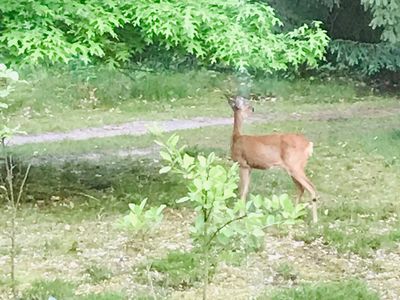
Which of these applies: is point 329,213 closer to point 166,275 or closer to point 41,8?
point 166,275

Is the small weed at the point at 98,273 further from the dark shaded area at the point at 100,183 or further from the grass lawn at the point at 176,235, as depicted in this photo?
the dark shaded area at the point at 100,183

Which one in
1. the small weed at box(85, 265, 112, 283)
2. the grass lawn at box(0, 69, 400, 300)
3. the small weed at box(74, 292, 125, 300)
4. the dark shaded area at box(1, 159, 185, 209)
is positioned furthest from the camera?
the dark shaded area at box(1, 159, 185, 209)

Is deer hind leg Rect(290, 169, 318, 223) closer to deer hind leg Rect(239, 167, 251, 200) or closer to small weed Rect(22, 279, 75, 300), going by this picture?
deer hind leg Rect(239, 167, 251, 200)

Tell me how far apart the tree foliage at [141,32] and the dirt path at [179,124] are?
13.9ft

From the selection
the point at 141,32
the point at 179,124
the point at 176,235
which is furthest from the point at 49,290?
the point at 179,124

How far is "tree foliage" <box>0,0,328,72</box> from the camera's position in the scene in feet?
22.2

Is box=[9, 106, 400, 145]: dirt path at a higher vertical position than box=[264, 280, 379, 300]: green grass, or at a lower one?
lower

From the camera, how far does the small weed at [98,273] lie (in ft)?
19.5

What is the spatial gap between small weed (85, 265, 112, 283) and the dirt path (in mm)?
5648

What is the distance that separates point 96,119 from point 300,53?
252 inches

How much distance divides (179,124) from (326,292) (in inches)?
311

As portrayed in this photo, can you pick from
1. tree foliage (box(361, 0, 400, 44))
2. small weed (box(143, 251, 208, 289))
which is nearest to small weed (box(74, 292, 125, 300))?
small weed (box(143, 251, 208, 289))

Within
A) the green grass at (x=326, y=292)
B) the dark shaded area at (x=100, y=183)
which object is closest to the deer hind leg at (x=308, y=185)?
the dark shaded area at (x=100, y=183)

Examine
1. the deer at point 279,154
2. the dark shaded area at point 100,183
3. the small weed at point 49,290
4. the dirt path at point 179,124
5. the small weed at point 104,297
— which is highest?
the deer at point 279,154
